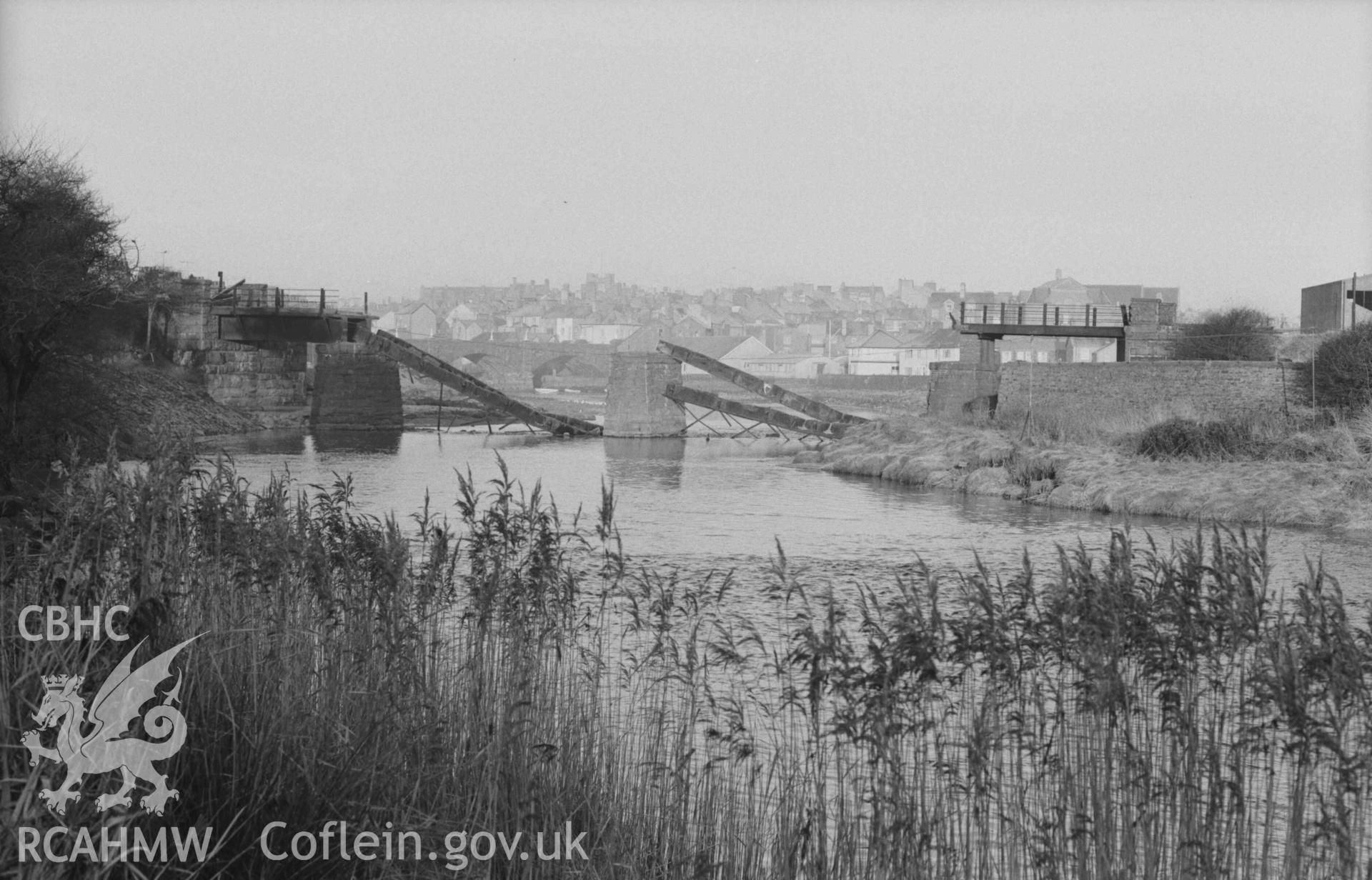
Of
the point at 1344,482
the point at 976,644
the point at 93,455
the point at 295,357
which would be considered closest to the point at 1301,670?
the point at 976,644

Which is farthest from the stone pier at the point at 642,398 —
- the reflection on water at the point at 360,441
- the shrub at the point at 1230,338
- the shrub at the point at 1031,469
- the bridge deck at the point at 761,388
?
the shrub at the point at 1031,469

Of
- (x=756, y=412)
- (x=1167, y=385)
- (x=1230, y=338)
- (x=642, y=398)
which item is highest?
(x=1230, y=338)

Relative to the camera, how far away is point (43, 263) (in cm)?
1633

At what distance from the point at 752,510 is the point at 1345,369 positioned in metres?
13.2

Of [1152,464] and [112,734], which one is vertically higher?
[1152,464]

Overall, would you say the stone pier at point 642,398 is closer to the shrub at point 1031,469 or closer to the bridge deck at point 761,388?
the bridge deck at point 761,388

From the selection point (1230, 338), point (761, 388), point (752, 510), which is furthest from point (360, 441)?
point (1230, 338)

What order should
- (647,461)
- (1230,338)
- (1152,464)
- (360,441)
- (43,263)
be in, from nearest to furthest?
(43,263) < (1152,464) < (647,461) < (1230,338) < (360,441)

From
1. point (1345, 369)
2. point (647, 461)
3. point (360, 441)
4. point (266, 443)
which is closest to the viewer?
point (1345, 369)

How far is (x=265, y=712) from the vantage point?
5.08 metres

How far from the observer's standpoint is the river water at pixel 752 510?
16859 mm

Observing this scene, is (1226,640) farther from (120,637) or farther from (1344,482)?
(1344,482)

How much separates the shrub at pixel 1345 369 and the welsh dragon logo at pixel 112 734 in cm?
2648

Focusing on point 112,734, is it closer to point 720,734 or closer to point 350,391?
point 720,734
